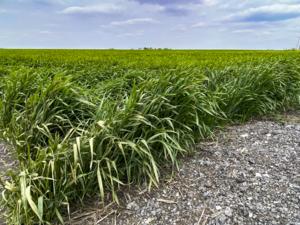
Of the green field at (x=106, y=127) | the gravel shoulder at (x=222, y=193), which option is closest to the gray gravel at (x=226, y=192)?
the gravel shoulder at (x=222, y=193)

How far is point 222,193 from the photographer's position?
A: 229 cm

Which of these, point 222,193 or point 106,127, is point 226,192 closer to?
point 222,193

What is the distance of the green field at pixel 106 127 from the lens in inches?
84.7

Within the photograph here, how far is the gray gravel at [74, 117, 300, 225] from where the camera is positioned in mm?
2086

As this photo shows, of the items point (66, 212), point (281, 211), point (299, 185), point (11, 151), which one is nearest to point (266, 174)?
point (299, 185)

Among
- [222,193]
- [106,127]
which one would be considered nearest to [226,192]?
[222,193]

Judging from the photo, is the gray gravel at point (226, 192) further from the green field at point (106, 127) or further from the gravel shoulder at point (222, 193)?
the green field at point (106, 127)

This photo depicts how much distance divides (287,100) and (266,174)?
86.6 inches

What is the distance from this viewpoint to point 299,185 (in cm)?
237

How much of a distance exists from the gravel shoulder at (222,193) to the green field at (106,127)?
0.13m

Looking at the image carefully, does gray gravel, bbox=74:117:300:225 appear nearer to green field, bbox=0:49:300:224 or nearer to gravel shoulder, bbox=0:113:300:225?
gravel shoulder, bbox=0:113:300:225

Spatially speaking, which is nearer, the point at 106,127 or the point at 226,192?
the point at 226,192

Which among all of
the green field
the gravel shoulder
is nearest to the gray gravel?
the gravel shoulder

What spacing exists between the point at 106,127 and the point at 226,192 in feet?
3.41
